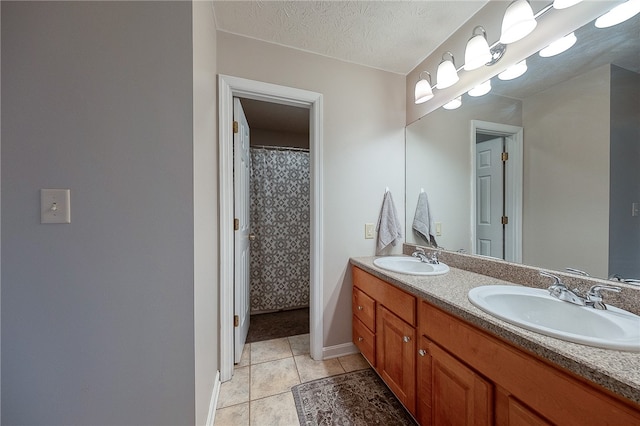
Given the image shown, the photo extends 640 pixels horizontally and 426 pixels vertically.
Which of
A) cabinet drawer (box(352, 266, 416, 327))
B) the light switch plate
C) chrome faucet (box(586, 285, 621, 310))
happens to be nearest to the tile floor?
cabinet drawer (box(352, 266, 416, 327))

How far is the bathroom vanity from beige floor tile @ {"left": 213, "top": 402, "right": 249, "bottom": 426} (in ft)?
2.68

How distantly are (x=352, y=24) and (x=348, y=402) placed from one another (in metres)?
2.31

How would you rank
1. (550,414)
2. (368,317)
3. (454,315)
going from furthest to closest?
(368,317) → (454,315) → (550,414)

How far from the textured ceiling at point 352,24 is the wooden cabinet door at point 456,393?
71.6 inches

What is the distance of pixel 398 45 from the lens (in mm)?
1612

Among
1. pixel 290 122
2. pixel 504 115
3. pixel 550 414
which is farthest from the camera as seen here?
pixel 290 122

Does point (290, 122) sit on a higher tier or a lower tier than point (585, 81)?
higher

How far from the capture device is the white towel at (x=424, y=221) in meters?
1.78

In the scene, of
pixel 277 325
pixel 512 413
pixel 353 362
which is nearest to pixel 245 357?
pixel 277 325

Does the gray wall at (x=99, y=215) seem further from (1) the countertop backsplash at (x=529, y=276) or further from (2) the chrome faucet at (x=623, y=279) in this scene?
(2) the chrome faucet at (x=623, y=279)

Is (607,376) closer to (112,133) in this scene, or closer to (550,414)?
(550,414)

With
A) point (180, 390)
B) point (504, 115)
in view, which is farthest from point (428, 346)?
point (504, 115)

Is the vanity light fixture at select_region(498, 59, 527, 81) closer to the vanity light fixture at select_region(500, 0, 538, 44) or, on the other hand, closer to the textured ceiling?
the vanity light fixture at select_region(500, 0, 538, 44)

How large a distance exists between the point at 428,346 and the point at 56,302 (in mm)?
1471
